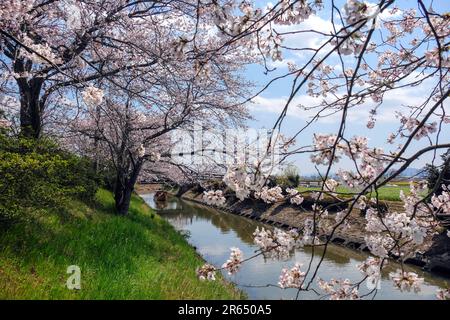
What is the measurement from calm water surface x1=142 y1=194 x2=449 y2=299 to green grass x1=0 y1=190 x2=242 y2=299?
4.24 ft

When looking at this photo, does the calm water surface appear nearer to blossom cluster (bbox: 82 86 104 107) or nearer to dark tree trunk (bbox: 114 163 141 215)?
blossom cluster (bbox: 82 86 104 107)

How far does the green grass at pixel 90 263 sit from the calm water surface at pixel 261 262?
1.29 metres

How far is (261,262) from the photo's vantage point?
1229 centimetres

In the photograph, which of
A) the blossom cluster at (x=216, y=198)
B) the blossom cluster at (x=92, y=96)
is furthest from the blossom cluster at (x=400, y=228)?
the blossom cluster at (x=92, y=96)

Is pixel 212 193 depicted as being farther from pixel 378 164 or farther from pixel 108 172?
pixel 108 172

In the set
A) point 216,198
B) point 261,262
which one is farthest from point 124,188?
point 216,198

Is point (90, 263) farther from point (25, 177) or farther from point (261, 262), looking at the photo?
point (261, 262)

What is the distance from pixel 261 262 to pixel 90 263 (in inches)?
277

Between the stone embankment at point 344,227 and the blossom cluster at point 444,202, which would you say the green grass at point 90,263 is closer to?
the stone embankment at point 344,227

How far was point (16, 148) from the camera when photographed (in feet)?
23.0

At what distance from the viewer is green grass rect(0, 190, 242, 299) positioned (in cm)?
491

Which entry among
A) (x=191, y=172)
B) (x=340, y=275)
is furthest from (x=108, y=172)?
(x=340, y=275)

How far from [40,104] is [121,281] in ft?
16.8

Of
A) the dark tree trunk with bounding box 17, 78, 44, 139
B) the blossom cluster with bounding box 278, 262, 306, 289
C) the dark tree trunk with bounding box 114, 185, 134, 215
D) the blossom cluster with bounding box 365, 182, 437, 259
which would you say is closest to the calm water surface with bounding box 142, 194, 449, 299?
the blossom cluster with bounding box 278, 262, 306, 289
